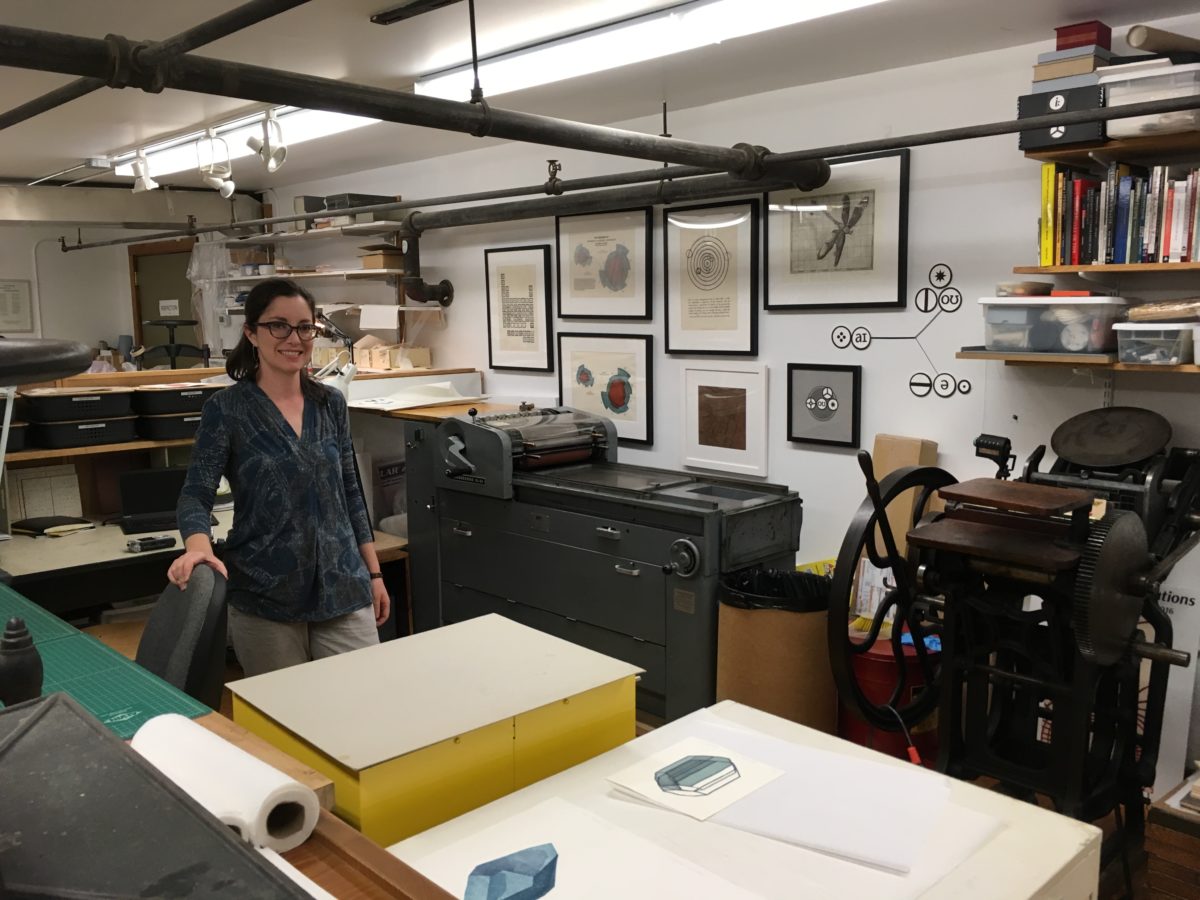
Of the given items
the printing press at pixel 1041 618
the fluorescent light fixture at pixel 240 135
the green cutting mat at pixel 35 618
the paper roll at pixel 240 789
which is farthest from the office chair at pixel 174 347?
the paper roll at pixel 240 789

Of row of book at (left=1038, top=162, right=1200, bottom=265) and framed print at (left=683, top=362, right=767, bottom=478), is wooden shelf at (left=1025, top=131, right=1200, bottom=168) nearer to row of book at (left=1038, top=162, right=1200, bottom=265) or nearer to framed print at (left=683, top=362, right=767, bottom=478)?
row of book at (left=1038, top=162, right=1200, bottom=265)

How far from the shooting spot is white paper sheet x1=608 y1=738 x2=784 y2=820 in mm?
1132

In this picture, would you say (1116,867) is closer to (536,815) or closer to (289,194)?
(536,815)

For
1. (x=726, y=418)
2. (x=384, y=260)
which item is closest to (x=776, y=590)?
(x=726, y=418)

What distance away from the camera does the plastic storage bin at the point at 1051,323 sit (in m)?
2.69

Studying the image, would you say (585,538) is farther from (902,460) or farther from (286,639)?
(286,639)

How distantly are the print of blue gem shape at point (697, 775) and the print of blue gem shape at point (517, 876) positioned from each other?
0.19 m

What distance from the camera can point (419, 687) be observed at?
1.27m

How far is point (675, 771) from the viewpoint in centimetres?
121

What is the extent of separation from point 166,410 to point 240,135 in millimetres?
1530

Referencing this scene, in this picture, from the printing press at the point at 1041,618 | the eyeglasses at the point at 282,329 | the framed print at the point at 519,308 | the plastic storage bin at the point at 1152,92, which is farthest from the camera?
the framed print at the point at 519,308

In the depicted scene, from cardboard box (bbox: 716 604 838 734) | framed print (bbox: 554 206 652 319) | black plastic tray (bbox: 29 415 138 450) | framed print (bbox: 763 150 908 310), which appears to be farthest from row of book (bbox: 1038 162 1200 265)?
black plastic tray (bbox: 29 415 138 450)

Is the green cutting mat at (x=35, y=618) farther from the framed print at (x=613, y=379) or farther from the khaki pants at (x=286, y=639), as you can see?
the framed print at (x=613, y=379)

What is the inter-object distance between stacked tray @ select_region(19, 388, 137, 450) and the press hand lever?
1.27 metres
